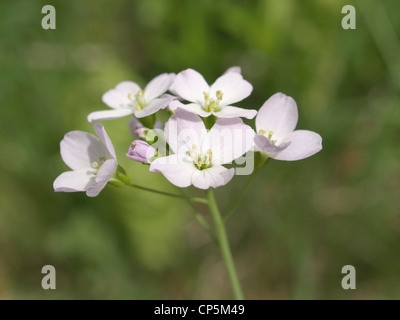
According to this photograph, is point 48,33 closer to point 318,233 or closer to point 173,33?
point 173,33

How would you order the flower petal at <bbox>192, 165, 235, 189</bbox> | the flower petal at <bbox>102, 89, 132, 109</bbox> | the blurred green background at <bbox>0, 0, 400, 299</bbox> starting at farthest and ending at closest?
1. the blurred green background at <bbox>0, 0, 400, 299</bbox>
2. the flower petal at <bbox>102, 89, 132, 109</bbox>
3. the flower petal at <bbox>192, 165, 235, 189</bbox>

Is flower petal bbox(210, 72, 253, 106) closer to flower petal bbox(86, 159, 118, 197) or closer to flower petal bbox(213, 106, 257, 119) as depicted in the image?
flower petal bbox(213, 106, 257, 119)

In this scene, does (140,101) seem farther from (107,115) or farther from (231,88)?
(231,88)

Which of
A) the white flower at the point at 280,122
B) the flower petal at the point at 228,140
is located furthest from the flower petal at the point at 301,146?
the flower petal at the point at 228,140

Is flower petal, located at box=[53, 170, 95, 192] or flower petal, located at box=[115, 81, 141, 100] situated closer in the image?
flower petal, located at box=[53, 170, 95, 192]

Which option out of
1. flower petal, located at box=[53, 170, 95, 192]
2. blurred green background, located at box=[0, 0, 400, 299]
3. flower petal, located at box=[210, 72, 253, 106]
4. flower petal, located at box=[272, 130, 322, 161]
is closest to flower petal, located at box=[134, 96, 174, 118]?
flower petal, located at box=[210, 72, 253, 106]

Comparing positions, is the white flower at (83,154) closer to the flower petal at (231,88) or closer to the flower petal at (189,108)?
the flower petal at (189,108)

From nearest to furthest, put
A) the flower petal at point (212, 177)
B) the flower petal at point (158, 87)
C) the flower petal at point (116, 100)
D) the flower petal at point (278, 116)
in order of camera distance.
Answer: the flower petal at point (212, 177), the flower petal at point (278, 116), the flower petal at point (158, 87), the flower petal at point (116, 100)
